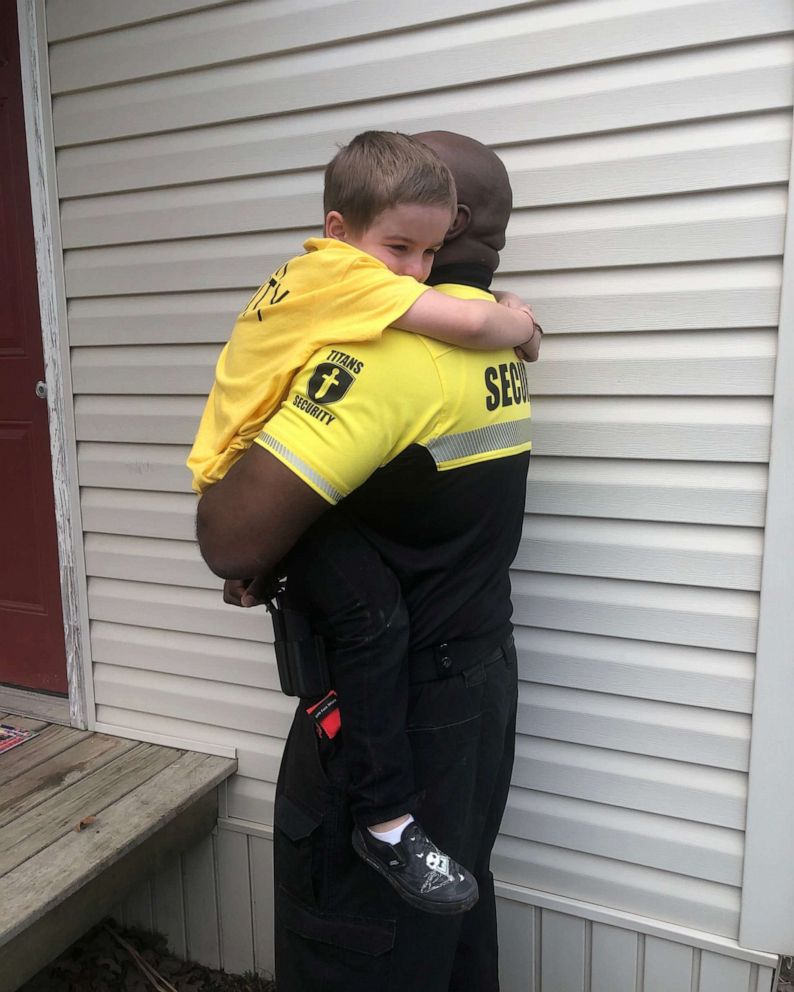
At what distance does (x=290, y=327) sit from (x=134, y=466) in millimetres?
1492

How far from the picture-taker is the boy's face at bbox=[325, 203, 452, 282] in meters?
1.35

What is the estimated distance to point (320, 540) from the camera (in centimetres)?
145

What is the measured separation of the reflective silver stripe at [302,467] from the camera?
1.31 m

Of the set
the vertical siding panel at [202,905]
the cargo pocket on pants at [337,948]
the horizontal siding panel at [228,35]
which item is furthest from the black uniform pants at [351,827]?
the horizontal siding panel at [228,35]

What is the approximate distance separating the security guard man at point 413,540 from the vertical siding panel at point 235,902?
1084 mm

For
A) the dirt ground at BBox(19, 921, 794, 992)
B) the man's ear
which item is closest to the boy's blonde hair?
the man's ear

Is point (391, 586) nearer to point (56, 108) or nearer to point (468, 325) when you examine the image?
point (468, 325)

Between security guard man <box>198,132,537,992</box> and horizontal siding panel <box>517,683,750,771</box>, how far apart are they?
55 cm

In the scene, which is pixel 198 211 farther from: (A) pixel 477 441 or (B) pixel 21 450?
(A) pixel 477 441

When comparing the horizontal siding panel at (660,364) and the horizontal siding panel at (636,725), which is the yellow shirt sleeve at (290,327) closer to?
the horizontal siding panel at (660,364)

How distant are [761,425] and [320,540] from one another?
112 cm

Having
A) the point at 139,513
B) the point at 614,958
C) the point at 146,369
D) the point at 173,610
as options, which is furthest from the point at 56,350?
the point at 614,958

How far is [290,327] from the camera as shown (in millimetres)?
1394

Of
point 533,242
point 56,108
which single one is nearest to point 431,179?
point 533,242
